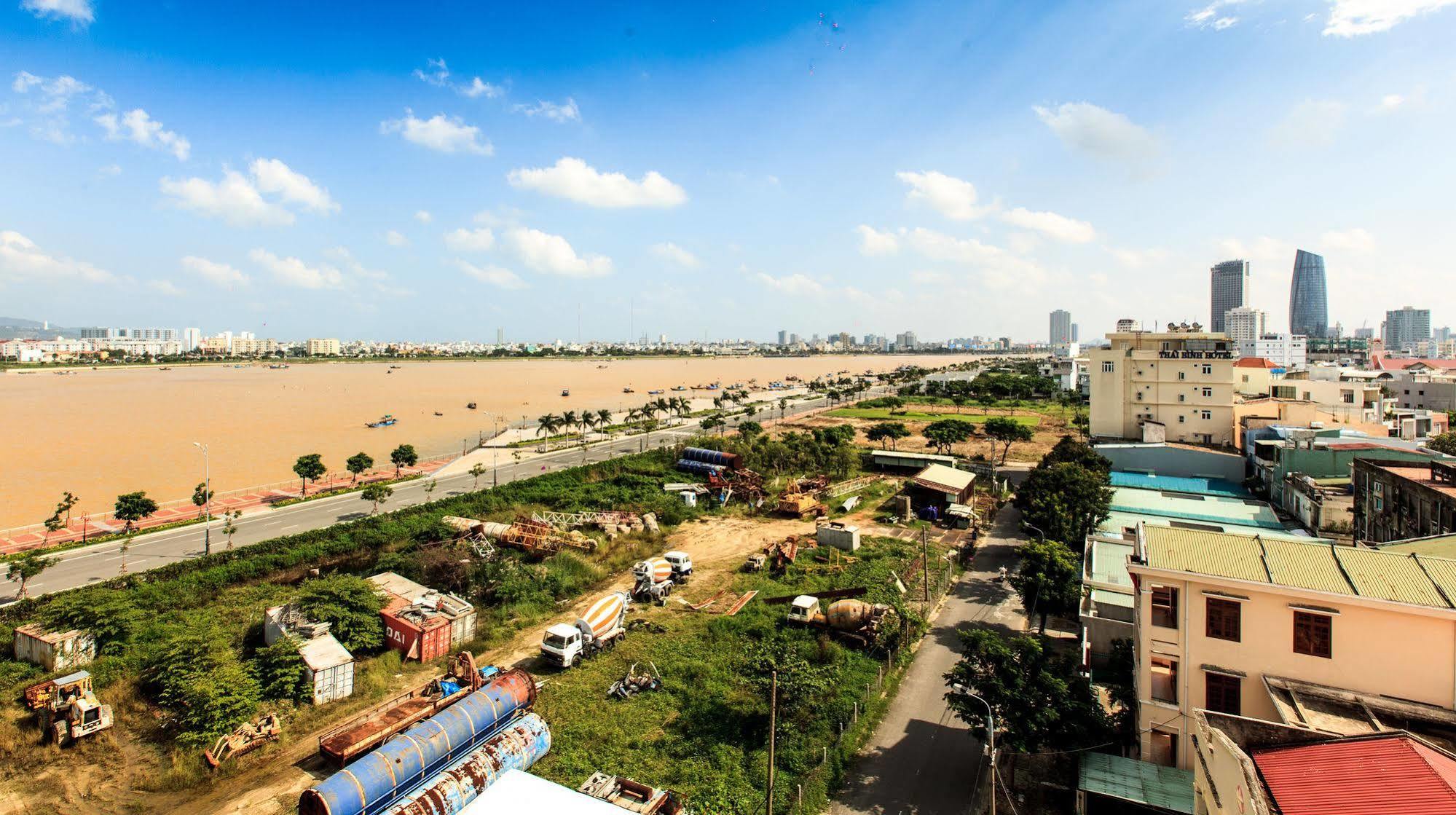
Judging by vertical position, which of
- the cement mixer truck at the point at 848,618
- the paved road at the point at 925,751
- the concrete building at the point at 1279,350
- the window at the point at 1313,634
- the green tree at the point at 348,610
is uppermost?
the concrete building at the point at 1279,350

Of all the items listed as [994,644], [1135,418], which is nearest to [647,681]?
[994,644]

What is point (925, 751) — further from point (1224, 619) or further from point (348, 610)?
point (348, 610)

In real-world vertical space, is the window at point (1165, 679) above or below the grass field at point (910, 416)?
below

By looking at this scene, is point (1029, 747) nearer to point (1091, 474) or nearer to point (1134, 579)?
point (1134, 579)

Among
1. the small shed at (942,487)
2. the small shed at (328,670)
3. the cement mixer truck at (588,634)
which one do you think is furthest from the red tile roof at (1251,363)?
the small shed at (328,670)

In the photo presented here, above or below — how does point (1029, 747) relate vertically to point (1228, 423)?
below

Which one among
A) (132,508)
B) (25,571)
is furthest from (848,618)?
(132,508)

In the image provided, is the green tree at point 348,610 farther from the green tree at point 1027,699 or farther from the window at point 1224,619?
the window at point 1224,619
